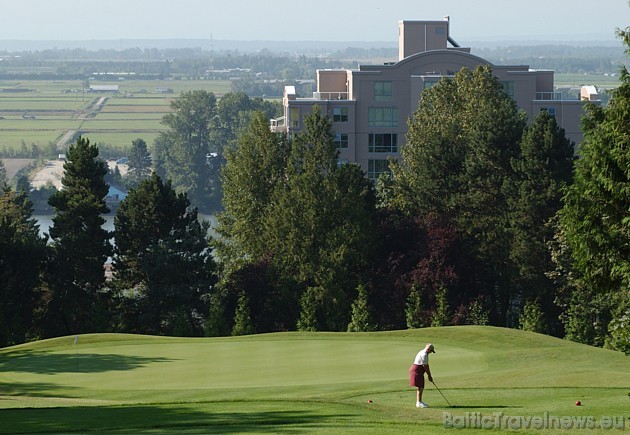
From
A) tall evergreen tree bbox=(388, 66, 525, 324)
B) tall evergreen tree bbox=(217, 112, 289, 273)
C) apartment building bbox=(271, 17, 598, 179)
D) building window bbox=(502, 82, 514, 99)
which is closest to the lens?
tall evergreen tree bbox=(388, 66, 525, 324)

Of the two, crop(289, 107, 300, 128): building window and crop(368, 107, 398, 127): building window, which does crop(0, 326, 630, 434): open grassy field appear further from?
crop(289, 107, 300, 128): building window

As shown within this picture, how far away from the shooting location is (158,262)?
6425 centimetres

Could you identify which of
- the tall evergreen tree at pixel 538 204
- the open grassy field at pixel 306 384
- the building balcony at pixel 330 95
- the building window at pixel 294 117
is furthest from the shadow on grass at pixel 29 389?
the building balcony at pixel 330 95

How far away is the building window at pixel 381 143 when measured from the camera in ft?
371

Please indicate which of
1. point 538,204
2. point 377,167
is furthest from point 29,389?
point 377,167

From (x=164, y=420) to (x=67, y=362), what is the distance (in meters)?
13.7

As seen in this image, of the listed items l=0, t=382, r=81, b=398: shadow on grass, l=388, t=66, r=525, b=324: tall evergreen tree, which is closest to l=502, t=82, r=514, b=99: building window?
l=388, t=66, r=525, b=324: tall evergreen tree

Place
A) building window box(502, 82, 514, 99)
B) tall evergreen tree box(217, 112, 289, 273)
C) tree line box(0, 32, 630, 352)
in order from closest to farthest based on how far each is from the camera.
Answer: tree line box(0, 32, 630, 352) → tall evergreen tree box(217, 112, 289, 273) → building window box(502, 82, 514, 99)

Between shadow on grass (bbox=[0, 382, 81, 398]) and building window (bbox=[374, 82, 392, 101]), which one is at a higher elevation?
building window (bbox=[374, 82, 392, 101])

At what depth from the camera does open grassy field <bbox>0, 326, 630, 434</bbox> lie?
944 inches

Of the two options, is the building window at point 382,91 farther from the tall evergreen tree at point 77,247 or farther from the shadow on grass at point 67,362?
the shadow on grass at point 67,362

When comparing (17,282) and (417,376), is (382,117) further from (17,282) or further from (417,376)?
(417,376)

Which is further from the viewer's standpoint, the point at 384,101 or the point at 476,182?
the point at 384,101

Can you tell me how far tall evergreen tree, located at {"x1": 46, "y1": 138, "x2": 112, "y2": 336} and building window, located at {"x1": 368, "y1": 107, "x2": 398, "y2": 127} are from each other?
48.2 m
